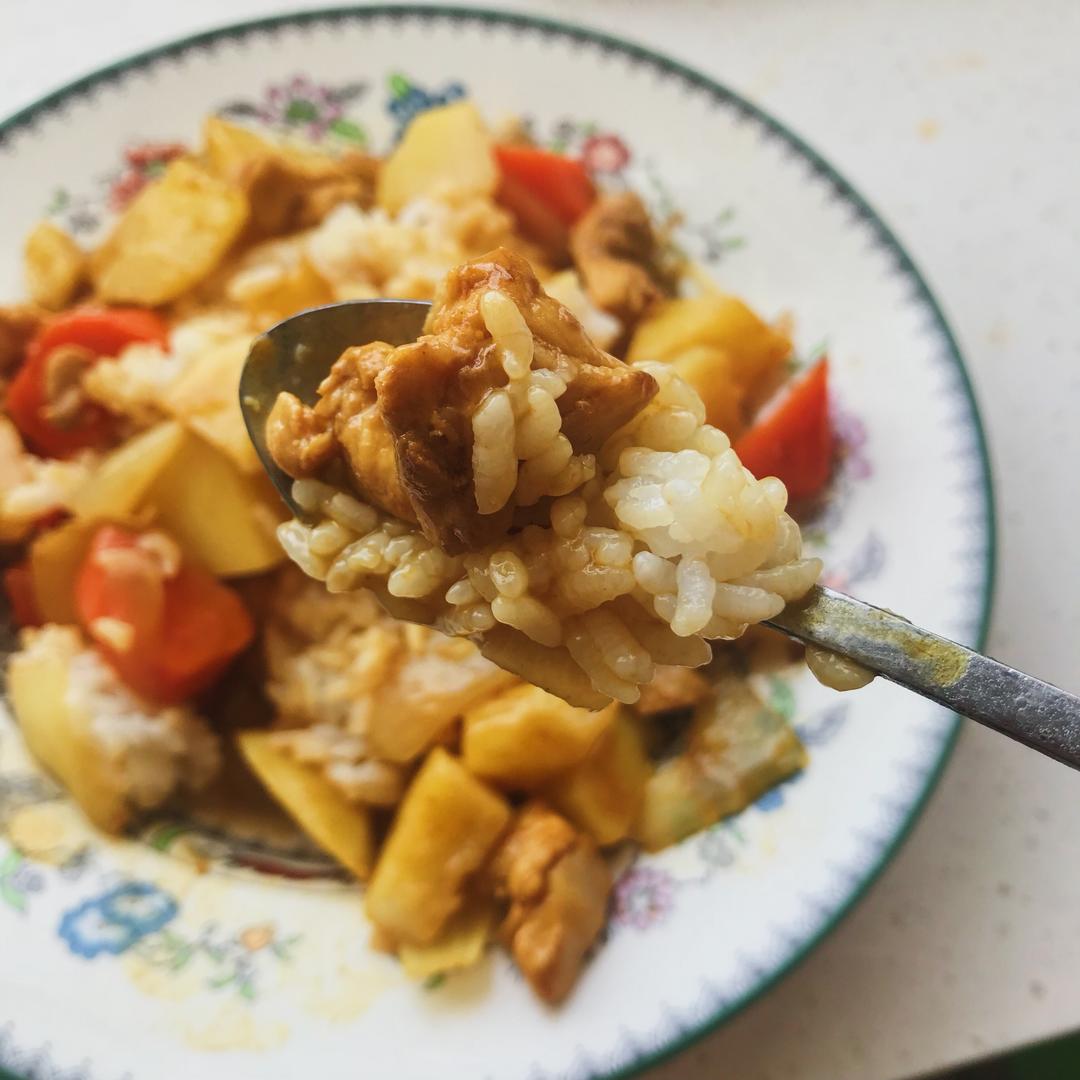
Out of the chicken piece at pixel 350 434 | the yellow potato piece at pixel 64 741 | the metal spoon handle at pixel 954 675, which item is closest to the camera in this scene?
the metal spoon handle at pixel 954 675

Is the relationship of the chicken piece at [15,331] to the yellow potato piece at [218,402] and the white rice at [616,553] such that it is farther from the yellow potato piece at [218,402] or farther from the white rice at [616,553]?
the white rice at [616,553]

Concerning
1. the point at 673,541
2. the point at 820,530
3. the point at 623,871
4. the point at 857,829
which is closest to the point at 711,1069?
the point at 623,871

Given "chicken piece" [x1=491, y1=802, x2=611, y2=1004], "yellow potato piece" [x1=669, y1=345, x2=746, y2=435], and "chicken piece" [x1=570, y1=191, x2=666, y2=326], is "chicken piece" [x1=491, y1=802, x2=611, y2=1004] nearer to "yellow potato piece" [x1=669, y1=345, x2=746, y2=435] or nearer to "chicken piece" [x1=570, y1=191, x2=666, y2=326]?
"yellow potato piece" [x1=669, y1=345, x2=746, y2=435]

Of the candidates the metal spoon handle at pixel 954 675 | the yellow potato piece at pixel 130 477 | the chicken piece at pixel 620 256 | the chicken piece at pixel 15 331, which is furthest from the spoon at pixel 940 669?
the chicken piece at pixel 15 331

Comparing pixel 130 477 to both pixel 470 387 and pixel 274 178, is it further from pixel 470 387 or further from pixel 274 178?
pixel 470 387

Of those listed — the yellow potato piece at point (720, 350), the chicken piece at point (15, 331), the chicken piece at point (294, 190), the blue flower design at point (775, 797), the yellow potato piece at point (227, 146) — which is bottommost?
the blue flower design at point (775, 797)
